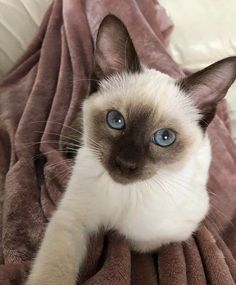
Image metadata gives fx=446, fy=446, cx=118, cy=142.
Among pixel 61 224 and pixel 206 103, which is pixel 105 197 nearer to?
pixel 61 224

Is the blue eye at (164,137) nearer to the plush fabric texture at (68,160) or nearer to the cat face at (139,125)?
the cat face at (139,125)

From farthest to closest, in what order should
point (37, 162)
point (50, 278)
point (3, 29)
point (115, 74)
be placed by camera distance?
point (3, 29) < point (37, 162) < point (115, 74) < point (50, 278)

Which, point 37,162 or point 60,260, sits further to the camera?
point 37,162

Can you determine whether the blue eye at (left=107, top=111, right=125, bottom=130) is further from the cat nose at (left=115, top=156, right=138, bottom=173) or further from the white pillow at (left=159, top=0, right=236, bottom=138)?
the white pillow at (left=159, top=0, right=236, bottom=138)

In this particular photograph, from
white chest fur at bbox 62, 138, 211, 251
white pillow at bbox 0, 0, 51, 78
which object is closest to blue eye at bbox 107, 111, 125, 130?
white chest fur at bbox 62, 138, 211, 251

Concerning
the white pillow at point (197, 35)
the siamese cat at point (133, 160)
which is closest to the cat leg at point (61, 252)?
the siamese cat at point (133, 160)

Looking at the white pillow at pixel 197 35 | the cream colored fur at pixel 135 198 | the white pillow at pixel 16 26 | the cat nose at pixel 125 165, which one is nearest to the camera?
the cat nose at pixel 125 165

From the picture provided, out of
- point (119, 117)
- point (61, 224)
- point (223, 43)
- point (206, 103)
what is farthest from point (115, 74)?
point (223, 43)
